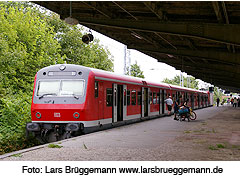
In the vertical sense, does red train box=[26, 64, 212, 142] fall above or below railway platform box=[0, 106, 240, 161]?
above

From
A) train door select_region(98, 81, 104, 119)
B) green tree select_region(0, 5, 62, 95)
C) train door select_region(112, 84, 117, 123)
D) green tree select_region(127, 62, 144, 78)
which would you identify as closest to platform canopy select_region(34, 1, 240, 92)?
train door select_region(98, 81, 104, 119)

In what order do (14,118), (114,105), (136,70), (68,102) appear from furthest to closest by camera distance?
(136,70) < (14,118) < (114,105) < (68,102)

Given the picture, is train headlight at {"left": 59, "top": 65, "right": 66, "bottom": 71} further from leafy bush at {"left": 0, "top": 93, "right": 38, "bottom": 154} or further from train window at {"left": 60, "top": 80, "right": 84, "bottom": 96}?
leafy bush at {"left": 0, "top": 93, "right": 38, "bottom": 154}

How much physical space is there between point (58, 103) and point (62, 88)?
25.8 inches

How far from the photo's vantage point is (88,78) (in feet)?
45.5

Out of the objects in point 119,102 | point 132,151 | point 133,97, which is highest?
point 133,97

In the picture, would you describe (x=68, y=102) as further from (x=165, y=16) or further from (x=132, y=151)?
(x=165, y=16)

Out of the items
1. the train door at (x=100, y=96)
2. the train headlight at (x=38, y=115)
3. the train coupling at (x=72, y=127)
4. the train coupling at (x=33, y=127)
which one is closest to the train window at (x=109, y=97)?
the train door at (x=100, y=96)

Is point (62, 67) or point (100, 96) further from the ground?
point (62, 67)

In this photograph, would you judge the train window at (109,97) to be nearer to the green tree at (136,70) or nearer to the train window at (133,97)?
the train window at (133,97)

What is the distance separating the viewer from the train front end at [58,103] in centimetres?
1336

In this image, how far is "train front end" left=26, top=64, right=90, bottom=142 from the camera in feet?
43.8

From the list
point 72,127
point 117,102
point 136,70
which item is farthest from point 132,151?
point 136,70

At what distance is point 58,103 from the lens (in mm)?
13578
